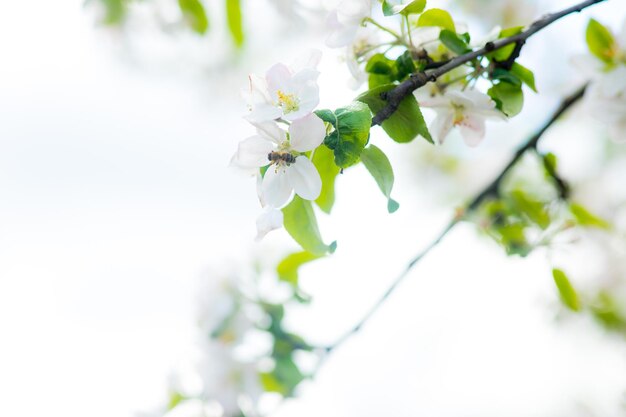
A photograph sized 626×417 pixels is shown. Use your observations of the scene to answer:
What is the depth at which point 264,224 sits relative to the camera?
0.54 metres

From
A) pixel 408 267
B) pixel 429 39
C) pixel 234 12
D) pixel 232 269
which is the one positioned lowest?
pixel 408 267

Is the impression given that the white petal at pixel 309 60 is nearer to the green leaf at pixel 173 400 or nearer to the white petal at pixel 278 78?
the white petal at pixel 278 78

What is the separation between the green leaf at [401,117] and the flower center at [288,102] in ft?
0.23

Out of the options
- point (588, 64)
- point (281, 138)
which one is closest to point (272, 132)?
point (281, 138)

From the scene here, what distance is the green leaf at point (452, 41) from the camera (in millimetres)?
644

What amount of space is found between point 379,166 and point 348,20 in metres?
0.17

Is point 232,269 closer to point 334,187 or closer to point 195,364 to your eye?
point 195,364

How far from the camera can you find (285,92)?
21.5 inches

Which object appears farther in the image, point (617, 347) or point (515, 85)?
point (617, 347)

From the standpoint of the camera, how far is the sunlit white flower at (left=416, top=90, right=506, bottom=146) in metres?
0.66

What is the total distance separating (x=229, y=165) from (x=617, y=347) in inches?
55.9

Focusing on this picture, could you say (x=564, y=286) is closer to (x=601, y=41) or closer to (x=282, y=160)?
(x=601, y=41)

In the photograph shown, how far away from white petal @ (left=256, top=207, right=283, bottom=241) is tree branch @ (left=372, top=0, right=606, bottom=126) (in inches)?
4.6

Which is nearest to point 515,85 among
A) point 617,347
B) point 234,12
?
point 234,12
